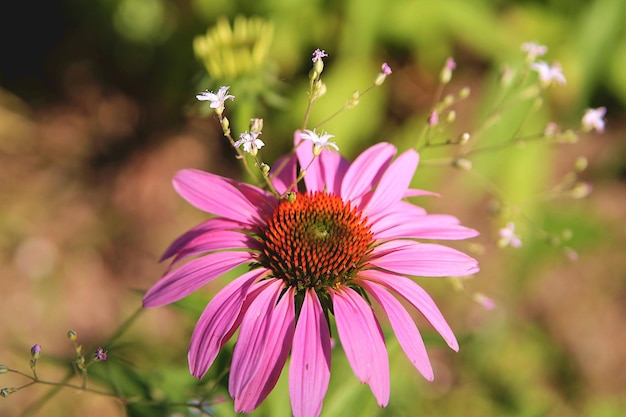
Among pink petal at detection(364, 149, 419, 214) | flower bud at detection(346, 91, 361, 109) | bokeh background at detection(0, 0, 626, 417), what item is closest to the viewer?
flower bud at detection(346, 91, 361, 109)

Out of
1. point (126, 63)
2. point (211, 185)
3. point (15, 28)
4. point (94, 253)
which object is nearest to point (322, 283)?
point (211, 185)

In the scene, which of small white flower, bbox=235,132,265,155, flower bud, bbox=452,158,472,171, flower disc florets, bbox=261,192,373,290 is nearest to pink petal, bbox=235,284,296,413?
flower disc florets, bbox=261,192,373,290

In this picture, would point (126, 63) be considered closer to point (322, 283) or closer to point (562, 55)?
point (562, 55)

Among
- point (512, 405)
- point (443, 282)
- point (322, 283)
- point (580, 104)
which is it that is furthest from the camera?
point (580, 104)

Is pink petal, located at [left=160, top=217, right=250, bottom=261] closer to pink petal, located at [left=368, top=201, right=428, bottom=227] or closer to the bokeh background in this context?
pink petal, located at [left=368, top=201, right=428, bottom=227]

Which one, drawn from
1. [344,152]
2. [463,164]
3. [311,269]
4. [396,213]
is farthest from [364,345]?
[344,152]

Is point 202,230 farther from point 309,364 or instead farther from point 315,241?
point 309,364

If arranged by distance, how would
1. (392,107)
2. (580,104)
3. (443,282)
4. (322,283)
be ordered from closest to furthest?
(322,283)
(443,282)
(580,104)
(392,107)

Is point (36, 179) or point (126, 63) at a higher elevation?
point (126, 63)
